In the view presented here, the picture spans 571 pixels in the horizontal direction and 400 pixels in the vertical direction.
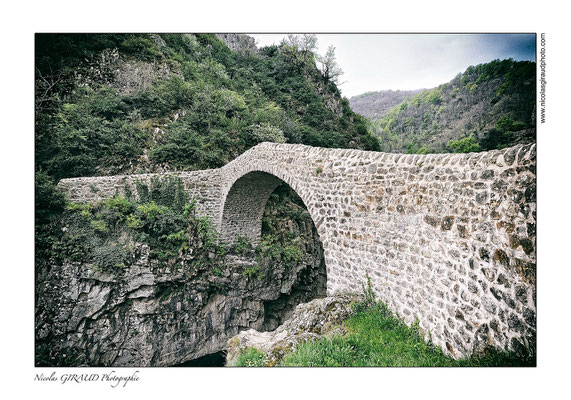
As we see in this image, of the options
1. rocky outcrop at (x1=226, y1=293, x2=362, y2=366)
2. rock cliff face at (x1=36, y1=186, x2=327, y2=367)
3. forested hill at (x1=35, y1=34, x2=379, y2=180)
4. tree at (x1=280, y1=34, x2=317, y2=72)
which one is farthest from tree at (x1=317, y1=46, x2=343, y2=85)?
rocky outcrop at (x1=226, y1=293, x2=362, y2=366)

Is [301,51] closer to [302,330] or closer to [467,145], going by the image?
[467,145]

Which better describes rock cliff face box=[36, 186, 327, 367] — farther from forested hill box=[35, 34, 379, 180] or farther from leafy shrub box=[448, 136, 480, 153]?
leafy shrub box=[448, 136, 480, 153]

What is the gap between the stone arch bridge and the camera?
260 centimetres

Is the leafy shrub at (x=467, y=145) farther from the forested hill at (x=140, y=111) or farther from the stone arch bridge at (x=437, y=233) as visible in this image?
the stone arch bridge at (x=437, y=233)

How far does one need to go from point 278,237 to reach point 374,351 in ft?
29.3

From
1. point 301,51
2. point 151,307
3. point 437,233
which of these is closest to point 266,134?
point 151,307

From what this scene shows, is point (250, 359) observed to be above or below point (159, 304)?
above

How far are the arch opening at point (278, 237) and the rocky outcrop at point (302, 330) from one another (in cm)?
552

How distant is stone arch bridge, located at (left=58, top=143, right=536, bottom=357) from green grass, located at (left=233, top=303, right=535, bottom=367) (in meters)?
0.15

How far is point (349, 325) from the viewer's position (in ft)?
14.1

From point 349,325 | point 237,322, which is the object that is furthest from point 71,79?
point 349,325

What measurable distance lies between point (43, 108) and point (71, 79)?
2618 millimetres

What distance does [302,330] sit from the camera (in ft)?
14.9

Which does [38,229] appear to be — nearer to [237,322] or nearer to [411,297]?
[237,322]
